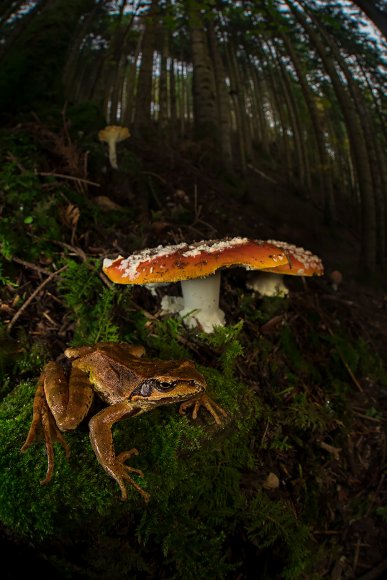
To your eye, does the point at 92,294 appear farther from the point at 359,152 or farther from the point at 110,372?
Answer: the point at 359,152

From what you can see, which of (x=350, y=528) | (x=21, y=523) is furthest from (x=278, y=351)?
(x=21, y=523)

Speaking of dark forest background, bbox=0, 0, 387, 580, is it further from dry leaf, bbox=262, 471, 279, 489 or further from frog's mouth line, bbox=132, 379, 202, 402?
frog's mouth line, bbox=132, 379, 202, 402

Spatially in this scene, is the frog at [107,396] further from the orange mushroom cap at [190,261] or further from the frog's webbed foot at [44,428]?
the orange mushroom cap at [190,261]

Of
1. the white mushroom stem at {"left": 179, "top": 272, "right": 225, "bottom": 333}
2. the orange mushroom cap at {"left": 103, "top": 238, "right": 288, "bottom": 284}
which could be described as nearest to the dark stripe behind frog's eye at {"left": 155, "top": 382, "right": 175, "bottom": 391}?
the orange mushroom cap at {"left": 103, "top": 238, "right": 288, "bottom": 284}

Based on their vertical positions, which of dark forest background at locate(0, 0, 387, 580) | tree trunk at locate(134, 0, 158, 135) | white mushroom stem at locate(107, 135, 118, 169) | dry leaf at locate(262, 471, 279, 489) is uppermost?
tree trunk at locate(134, 0, 158, 135)

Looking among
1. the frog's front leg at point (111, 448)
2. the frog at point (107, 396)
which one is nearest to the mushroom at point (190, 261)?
the frog at point (107, 396)

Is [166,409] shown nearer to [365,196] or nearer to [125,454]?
[125,454]
